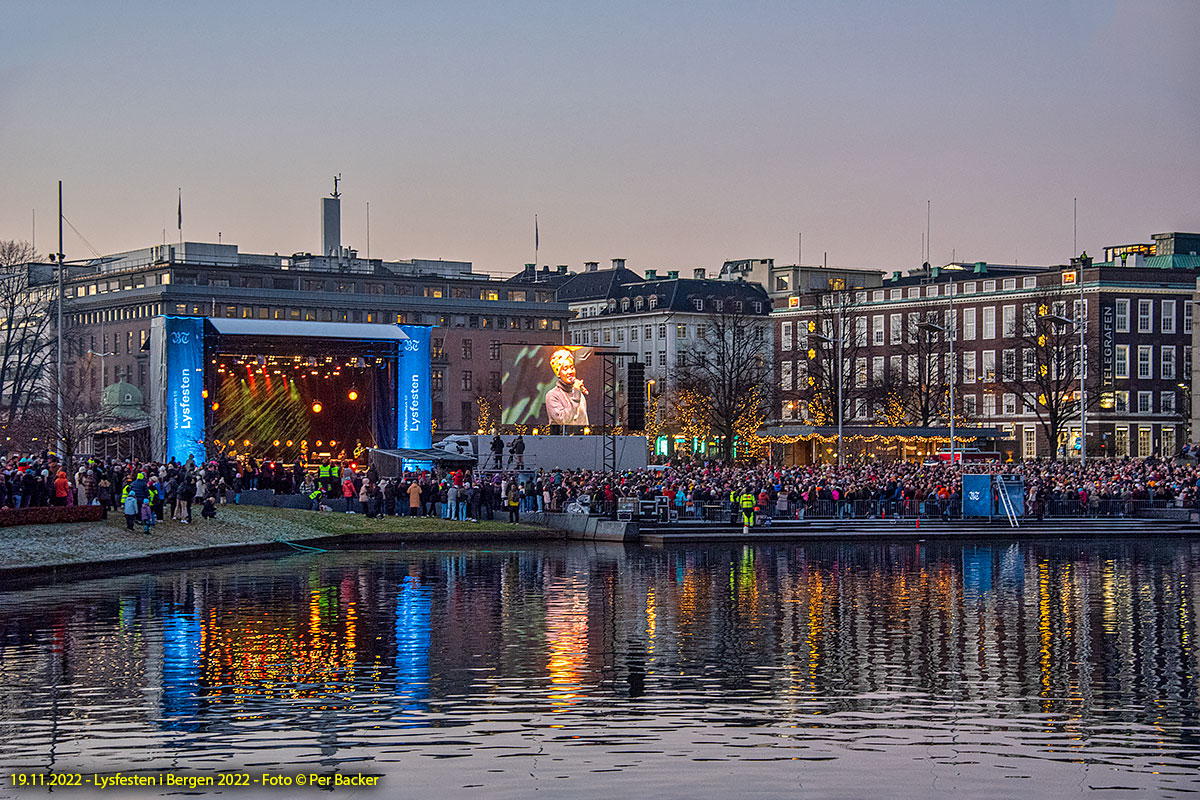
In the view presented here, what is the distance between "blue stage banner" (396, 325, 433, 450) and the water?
2948cm

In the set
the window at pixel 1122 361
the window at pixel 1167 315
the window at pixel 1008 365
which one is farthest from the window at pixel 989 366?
the window at pixel 1167 315

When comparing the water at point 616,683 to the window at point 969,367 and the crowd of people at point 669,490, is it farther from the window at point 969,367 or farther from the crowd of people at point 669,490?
the window at point 969,367

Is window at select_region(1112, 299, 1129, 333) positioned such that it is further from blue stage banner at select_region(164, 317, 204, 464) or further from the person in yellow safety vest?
blue stage banner at select_region(164, 317, 204, 464)

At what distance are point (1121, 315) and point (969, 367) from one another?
13022 mm

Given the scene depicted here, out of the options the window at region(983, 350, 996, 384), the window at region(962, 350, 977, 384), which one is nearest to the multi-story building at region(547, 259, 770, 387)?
the window at region(962, 350, 977, 384)

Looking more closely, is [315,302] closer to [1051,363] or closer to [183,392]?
[1051,363]

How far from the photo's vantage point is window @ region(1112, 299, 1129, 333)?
11538 cm

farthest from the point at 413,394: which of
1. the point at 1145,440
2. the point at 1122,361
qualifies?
the point at 1145,440

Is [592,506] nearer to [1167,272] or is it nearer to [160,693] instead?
[160,693]

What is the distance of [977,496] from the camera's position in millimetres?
60469

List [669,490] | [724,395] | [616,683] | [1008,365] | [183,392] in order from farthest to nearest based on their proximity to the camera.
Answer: [724,395], [1008,365], [183,392], [669,490], [616,683]

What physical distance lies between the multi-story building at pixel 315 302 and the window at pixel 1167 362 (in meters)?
55.8

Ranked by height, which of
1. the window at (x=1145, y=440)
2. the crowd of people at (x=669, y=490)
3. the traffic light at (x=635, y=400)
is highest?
the traffic light at (x=635, y=400)

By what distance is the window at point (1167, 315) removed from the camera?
11662cm
